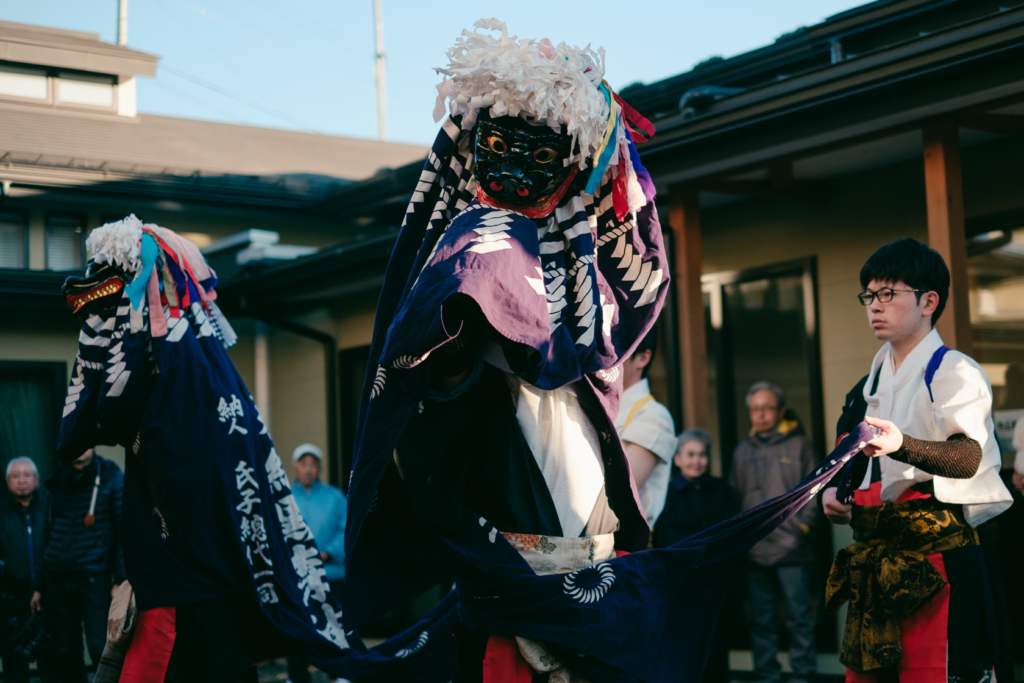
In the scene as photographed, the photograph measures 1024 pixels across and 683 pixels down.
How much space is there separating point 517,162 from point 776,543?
487 centimetres

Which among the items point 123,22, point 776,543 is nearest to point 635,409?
point 776,543

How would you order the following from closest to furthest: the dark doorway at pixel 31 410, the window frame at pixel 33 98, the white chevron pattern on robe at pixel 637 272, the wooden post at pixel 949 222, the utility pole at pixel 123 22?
the white chevron pattern on robe at pixel 637 272 < the wooden post at pixel 949 222 < the dark doorway at pixel 31 410 < the window frame at pixel 33 98 < the utility pole at pixel 123 22

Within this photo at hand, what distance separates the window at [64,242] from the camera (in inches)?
451

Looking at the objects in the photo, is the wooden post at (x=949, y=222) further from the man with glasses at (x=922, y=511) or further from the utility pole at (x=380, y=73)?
the utility pole at (x=380, y=73)

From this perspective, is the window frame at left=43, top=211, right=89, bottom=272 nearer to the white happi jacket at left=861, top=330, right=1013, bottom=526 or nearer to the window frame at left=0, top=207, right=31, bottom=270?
the window frame at left=0, top=207, right=31, bottom=270

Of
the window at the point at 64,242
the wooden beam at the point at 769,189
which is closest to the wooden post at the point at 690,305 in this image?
the wooden beam at the point at 769,189

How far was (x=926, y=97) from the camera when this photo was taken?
219 inches

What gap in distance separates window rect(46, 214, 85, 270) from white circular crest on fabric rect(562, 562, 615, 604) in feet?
33.6

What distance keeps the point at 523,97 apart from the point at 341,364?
907 centimetres

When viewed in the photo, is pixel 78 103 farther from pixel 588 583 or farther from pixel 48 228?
pixel 588 583

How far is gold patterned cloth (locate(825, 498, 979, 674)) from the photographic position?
10.5 feet

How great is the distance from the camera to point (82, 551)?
7.22 m

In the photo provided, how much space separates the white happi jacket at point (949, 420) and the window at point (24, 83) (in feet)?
43.3

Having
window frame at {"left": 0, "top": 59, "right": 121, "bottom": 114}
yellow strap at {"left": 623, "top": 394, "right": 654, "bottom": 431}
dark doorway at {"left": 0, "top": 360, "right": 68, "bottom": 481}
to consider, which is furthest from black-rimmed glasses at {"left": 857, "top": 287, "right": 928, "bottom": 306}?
window frame at {"left": 0, "top": 59, "right": 121, "bottom": 114}
